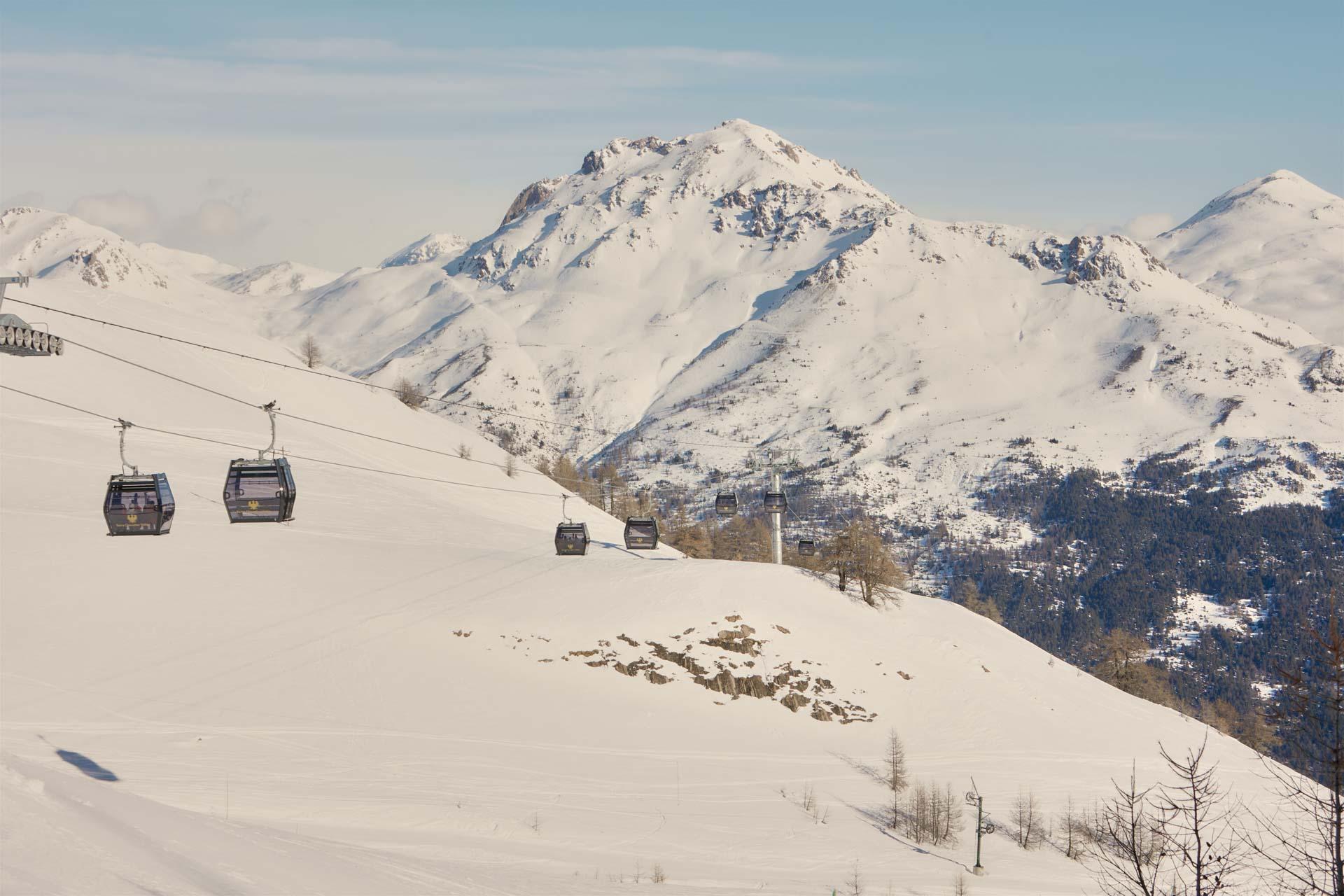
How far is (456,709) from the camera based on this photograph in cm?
6056

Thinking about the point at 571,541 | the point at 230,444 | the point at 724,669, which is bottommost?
the point at 724,669

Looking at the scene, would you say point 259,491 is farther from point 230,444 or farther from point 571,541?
point 230,444

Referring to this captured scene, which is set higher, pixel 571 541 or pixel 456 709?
pixel 571 541

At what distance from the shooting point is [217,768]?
45.8 metres

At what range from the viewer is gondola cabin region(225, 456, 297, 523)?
44.7 meters

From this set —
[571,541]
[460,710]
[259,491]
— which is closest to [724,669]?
[571,541]

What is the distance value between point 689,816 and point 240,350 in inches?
5333

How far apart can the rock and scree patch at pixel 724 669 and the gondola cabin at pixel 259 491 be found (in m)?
28.6

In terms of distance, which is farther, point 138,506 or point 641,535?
point 641,535

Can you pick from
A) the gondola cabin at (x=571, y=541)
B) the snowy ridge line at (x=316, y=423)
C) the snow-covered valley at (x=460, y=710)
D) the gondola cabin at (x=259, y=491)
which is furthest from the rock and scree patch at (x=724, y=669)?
Result: the snowy ridge line at (x=316, y=423)

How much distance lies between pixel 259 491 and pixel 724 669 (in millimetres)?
35688

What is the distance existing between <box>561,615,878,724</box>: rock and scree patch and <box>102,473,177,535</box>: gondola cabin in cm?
2944

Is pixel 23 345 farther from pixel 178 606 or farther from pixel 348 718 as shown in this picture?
pixel 178 606

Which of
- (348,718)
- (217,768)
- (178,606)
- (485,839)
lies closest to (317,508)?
(178,606)
